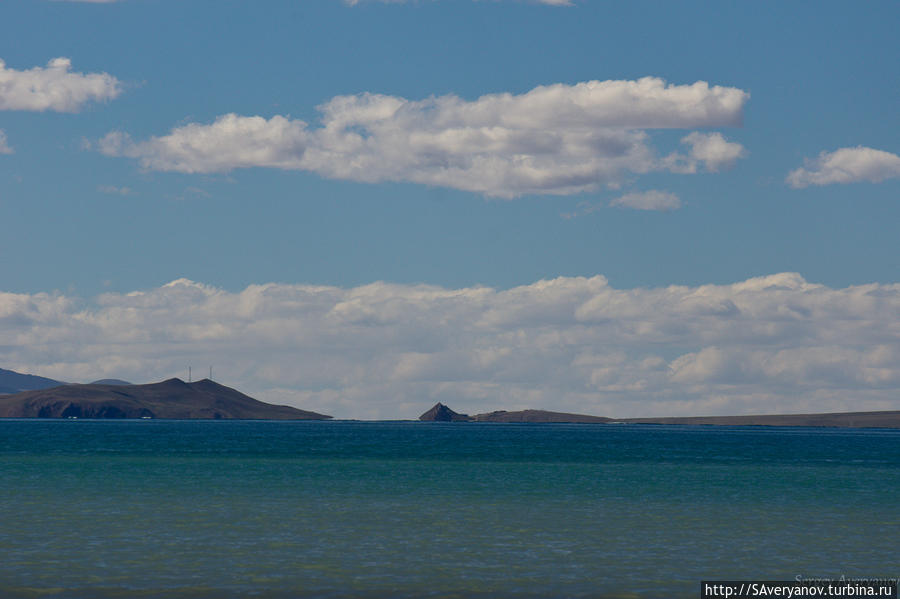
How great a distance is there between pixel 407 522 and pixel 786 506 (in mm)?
26345

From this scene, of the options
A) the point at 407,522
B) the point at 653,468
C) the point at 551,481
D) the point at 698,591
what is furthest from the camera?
the point at 653,468

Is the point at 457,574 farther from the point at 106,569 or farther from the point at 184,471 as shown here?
the point at 184,471

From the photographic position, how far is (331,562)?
3928 cm

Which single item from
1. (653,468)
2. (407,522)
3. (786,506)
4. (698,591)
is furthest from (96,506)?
(653,468)

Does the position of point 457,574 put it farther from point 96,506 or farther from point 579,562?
point 96,506

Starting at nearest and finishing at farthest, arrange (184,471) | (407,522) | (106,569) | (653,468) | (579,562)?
(106,569), (579,562), (407,522), (184,471), (653,468)

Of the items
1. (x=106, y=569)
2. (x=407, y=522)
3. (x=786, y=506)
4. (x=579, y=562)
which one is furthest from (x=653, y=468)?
(x=106, y=569)

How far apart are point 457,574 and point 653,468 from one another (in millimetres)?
79856

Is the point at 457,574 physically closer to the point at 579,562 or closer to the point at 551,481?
the point at 579,562

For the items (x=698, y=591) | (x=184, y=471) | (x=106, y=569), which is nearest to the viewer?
(x=698, y=591)

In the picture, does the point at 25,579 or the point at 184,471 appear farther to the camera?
the point at 184,471

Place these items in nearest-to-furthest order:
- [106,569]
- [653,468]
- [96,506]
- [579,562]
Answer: [106,569] < [579,562] < [96,506] < [653,468]

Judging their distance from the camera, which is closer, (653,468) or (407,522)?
(407,522)

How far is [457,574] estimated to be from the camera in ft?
123
